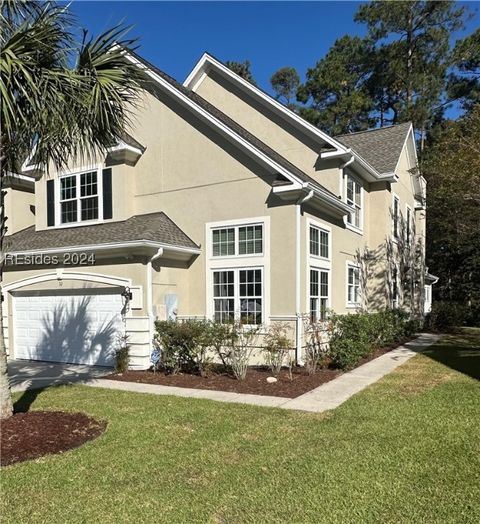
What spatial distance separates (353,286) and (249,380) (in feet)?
24.7

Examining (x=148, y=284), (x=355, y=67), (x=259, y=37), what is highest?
(x=355, y=67)

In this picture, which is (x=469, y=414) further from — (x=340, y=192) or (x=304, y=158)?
(x=304, y=158)

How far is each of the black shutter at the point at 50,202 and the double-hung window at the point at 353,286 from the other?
32.6 ft

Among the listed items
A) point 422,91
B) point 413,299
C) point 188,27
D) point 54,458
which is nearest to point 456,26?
point 422,91

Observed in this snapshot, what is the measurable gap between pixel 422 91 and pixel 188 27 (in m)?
26.9

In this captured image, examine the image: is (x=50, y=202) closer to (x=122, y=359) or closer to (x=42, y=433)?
(x=122, y=359)

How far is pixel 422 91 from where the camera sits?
33156mm

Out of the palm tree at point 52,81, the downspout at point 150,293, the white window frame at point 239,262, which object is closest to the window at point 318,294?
the white window frame at point 239,262

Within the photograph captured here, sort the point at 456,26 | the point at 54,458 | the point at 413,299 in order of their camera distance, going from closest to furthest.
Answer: the point at 54,458
the point at 413,299
the point at 456,26

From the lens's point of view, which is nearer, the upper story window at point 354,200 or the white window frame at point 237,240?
the white window frame at point 237,240

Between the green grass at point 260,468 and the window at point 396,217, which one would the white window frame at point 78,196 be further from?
the window at point 396,217

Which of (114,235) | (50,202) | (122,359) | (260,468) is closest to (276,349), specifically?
(122,359)

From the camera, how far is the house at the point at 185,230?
466 inches

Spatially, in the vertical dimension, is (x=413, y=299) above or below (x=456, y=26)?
below
